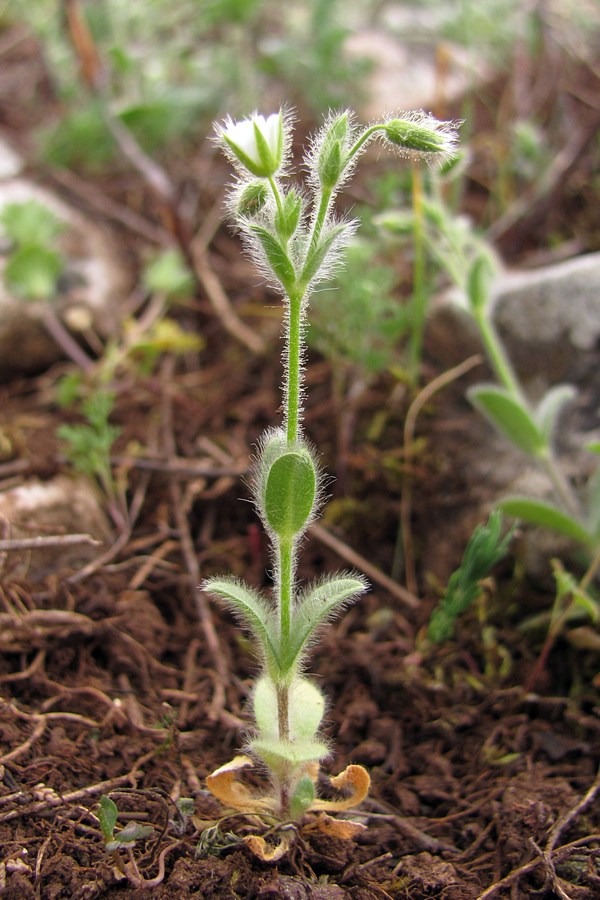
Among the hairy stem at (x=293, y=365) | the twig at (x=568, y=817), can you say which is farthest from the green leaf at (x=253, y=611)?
the twig at (x=568, y=817)

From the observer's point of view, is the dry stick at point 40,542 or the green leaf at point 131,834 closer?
the green leaf at point 131,834

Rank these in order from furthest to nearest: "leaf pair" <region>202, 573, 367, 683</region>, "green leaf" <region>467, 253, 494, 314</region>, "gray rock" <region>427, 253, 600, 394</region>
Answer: "gray rock" <region>427, 253, 600, 394</region> → "green leaf" <region>467, 253, 494, 314</region> → "leaf pair" <region>202, 573, 367, 683</region>

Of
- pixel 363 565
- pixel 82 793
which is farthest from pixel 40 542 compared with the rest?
pixel 363 565

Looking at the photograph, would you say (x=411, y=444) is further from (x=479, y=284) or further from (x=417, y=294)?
(x=479, y=284)

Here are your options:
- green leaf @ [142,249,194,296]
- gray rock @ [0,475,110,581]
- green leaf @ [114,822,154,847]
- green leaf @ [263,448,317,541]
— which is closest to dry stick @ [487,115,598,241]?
green leaf @ [142,249,194,296]

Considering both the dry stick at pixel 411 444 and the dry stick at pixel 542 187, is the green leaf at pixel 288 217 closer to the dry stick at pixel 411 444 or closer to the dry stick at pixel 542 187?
the dry stick at pixel 411 444

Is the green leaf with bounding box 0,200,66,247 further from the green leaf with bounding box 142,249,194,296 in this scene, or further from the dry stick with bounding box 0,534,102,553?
the dry stick with bounding box 0,534,102,553

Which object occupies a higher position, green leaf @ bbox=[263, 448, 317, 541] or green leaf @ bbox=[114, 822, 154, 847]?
green leaf @ bbox=[263, 448, 317, 541]
